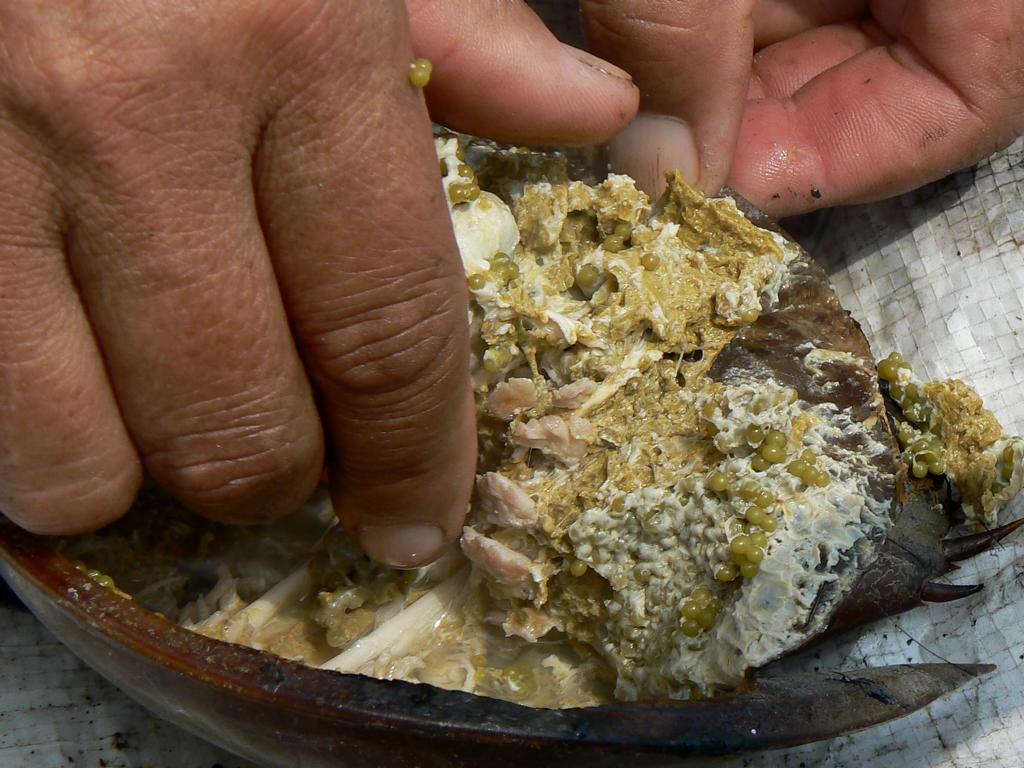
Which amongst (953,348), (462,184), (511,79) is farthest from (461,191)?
(953,348)

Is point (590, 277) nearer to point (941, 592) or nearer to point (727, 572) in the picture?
point (727, 572)

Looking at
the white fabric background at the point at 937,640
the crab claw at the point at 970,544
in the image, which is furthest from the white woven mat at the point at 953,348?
the crab claw at the point at 970,544

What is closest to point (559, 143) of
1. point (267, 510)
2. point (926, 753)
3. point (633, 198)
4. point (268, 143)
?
point (633, 198)

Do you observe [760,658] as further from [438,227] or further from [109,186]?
[109,186]

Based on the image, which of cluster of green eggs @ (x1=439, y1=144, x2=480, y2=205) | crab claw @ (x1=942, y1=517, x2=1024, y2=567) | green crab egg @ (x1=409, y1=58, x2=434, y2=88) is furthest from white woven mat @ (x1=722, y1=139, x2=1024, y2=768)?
green crab egg @ (x1=409, y1=58, x2=434, y2=88)

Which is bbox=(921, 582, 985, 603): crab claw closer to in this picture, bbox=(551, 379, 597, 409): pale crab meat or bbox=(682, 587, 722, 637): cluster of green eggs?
bbox=(682, 587, 722, 637): cluster of green eggs
